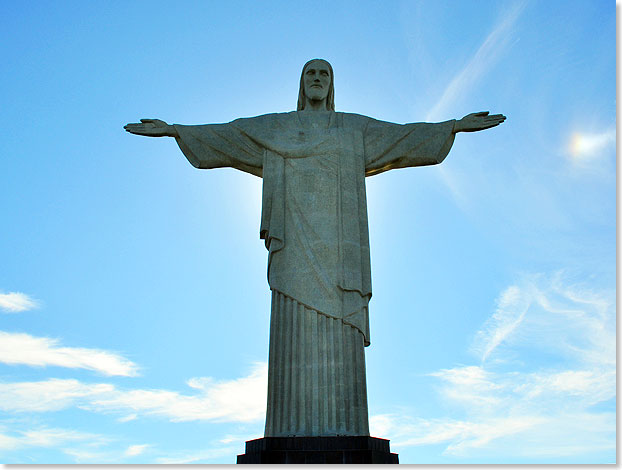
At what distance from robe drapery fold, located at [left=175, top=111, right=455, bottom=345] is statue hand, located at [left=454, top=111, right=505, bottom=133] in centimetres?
19

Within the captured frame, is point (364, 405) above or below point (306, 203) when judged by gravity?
below

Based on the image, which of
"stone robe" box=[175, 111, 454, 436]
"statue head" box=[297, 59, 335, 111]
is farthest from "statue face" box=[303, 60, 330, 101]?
"stone robe" box=[175, 111, 454, 436]

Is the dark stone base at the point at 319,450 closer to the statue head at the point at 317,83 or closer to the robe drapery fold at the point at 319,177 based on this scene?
the robe drapery fold at the point at 319,177

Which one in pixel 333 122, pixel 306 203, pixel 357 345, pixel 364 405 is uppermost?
pixel 333 122

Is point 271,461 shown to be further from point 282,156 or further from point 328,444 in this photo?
point 282,156

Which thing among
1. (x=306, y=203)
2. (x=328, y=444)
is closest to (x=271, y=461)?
(x=328, y=444)

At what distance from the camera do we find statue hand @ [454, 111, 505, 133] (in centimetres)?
1194

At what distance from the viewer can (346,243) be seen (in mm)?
10953

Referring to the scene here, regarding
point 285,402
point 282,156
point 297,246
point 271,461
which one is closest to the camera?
point 271,461

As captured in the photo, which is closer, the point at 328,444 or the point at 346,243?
the point at 328,444

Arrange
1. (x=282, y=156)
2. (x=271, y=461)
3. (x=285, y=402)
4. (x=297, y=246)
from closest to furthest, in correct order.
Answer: (x=271, y=461) < (x=285, y=402) < (x=297, y=246) < (x=282, y=156)

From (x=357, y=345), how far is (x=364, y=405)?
0.96 meters

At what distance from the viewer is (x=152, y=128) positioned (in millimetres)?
12078

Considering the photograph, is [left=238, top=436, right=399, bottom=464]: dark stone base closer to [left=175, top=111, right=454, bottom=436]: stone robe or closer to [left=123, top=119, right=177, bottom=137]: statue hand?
[left=175, top=111, right=454, bottom=436]: stone robe
